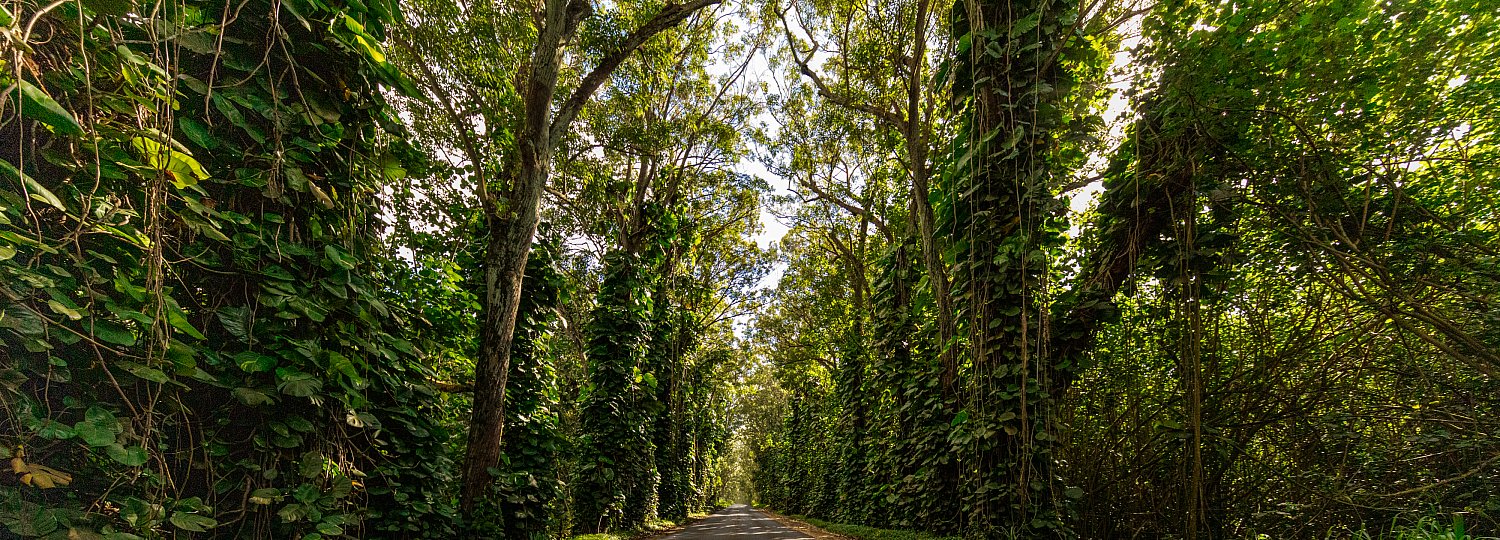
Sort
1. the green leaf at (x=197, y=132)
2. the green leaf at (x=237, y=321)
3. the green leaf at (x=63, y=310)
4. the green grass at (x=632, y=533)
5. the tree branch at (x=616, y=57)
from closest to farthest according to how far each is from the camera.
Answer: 1. the green leaf at (x=63, y=310)
2. the green leaf at (x=197, y=132)
3. the green leaf at (x=237, y=321)
4. the tree branch at (x=616, y=57)
5. the green grass at (x=632, y=533)

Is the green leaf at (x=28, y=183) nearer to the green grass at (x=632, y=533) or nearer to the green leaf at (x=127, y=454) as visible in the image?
the green leaf at (x=127, y=454)

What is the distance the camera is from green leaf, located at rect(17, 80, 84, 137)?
1362 millimetres

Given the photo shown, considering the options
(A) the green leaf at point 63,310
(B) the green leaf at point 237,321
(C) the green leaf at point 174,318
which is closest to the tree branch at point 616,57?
(B) the green leaf at point 237,321

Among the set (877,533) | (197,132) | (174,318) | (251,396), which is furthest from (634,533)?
(197,132)

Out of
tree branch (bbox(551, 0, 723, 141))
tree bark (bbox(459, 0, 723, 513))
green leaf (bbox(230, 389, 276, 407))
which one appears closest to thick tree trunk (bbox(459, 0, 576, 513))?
tree bark (bbox(459, 0, 723, 513))

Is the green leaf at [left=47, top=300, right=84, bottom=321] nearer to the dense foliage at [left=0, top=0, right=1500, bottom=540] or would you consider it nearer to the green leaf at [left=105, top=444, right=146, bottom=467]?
the dense foliage at [left=0, top=0, right=1500, bottom=540]

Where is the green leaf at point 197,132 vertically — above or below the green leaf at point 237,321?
above

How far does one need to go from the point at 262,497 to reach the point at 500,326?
3.43 metres

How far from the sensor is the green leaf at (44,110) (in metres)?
1.36

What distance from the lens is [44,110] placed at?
4.72 ft

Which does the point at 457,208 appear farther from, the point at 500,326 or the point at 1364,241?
the point at 1364,241

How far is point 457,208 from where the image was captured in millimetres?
7434

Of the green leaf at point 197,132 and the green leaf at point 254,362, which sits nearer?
the green leaf at point 197,132

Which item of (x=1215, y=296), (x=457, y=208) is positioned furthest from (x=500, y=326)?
(x=1215, y=296)
